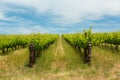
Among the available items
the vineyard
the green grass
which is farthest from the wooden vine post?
the green grass

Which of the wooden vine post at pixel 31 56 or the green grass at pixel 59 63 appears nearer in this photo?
Result: the green grass at pixel 59 63

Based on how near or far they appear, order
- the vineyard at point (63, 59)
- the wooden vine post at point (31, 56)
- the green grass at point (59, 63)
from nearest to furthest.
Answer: the green grass at point (59, 63), the vineyard at point (63, 59), the wooden vine post at point (31, 56)

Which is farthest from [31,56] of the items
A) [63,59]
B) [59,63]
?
[63,59]

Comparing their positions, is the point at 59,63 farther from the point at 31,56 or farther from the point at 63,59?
the point at 31,56

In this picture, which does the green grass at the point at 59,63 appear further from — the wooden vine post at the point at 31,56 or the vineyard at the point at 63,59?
the wooden vine post at the point at 31,56

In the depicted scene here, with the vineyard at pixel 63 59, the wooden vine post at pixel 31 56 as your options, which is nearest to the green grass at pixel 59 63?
the vineyard at pixel 63 59

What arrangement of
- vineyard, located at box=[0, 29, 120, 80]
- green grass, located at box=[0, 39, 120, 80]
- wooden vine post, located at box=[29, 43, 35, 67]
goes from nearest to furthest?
green grass, located at box=[0, 39, 120, 80] < vineyard, located at box=[0, 29, 120, 80] < wooden vine post, located at box=[29, 43, 35, 67]

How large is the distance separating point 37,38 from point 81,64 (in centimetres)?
1171

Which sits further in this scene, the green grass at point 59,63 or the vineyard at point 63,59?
the vineyard at point 63,59

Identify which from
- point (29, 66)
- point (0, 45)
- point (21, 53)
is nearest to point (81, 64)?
point (29, 66)

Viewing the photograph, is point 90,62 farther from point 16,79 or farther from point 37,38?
point 16,79

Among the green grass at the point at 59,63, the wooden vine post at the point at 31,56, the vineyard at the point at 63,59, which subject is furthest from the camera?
the wooden vine post at the point at 31,56

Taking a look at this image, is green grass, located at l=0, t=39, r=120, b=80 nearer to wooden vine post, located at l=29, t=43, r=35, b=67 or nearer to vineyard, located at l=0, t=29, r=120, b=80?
vineyard, located at l=0, t=29, r=120, b=80

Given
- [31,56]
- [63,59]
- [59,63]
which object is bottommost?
[59,63]
